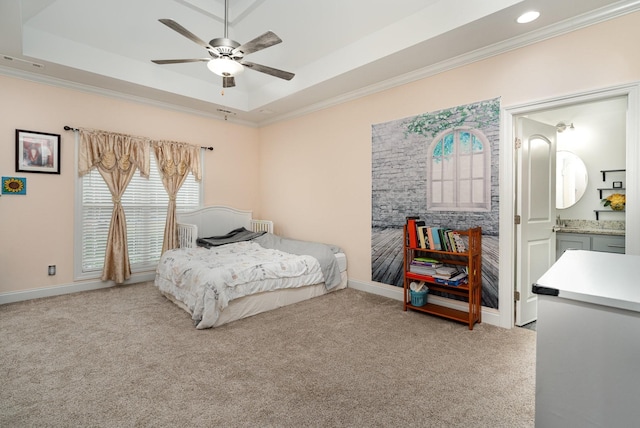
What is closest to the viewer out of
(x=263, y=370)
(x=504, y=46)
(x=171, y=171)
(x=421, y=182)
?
(x=263, y=370)

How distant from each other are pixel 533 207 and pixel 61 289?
17.6 feet

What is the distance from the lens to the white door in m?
2.95

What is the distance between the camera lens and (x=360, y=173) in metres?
4.14

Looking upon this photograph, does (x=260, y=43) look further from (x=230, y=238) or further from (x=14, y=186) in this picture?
(x=14, y=186)

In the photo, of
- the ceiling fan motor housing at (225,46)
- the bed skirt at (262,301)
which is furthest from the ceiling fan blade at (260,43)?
the bed skirt at (262,301)

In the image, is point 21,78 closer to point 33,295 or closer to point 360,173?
point 33,295

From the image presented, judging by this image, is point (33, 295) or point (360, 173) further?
→ point (360, 173)

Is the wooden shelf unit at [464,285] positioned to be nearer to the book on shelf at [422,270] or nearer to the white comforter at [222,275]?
the book on shelf at [422,270]

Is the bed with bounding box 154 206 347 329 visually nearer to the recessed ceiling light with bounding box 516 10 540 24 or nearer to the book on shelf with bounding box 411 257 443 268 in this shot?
the book on shelf with bounding box 411 257 443 268

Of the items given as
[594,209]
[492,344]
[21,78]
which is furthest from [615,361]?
[21,78]

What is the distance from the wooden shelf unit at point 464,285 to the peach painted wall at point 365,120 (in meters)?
0.84

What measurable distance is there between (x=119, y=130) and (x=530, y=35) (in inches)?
189

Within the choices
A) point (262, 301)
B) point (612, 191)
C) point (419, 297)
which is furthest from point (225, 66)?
point (612, 191)

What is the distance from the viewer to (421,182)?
3.52 m
